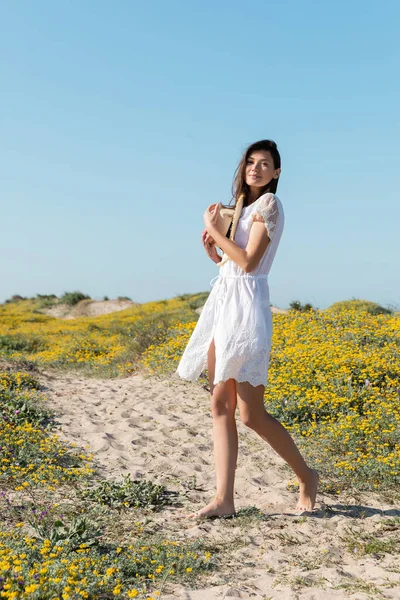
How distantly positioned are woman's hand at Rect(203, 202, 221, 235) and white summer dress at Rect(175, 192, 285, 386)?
17 centimetres

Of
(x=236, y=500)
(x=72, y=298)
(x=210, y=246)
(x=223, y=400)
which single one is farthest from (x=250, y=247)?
(x=72, y=298)

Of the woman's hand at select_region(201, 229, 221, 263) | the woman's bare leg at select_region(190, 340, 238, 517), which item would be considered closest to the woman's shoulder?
the woman's hand at select_region(201, 229, 221, 263)

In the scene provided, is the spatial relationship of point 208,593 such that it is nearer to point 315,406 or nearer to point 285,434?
point 285,434

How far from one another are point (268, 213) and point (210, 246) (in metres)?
0.50

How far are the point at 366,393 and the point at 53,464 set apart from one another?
12.7ft

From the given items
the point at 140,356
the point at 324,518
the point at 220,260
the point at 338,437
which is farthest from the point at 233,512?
the point at 140,356

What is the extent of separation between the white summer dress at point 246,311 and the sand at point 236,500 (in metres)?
1.09

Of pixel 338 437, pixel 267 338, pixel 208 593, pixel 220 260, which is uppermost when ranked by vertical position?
pixel 220 260

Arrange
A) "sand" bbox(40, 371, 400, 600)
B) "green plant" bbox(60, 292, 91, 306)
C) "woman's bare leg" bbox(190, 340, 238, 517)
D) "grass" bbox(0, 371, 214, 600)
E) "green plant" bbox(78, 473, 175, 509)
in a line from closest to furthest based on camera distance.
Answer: "grass" bbox(0, 371, 214, 600) < "sand" bbox(40, 371, 400, 600) < "woman's bare leg" bbox(190, 340, 238, 517) < "green plant" bbox(78, 473, 175, 509) < "green plant" bbox(60, 292, 91, 306)

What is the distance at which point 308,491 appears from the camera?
4.58 meters

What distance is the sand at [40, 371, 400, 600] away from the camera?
3.54 m

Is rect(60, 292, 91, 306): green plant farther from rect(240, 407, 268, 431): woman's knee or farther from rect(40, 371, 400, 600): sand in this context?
rect(240, 407, 268, 431): woman's knee

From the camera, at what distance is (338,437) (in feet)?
21.8

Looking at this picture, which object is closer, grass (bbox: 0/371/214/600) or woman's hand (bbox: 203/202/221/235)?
grass (bbox: 0/371/214/600)
